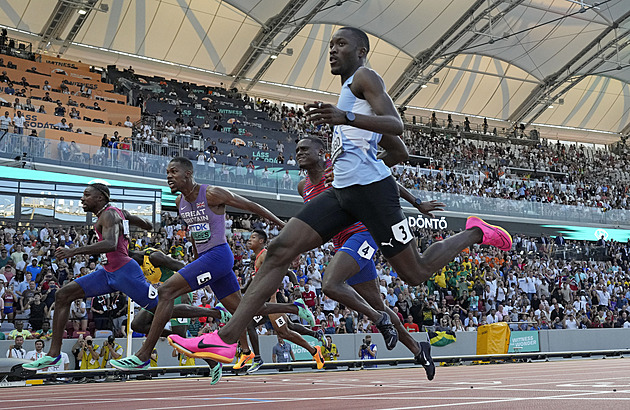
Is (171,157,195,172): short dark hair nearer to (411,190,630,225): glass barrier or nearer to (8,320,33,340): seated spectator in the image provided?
(8,320,33,340): seated spectator

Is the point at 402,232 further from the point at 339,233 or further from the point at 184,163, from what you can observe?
the point at 184,163

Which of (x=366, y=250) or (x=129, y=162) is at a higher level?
(x=129, y=162)

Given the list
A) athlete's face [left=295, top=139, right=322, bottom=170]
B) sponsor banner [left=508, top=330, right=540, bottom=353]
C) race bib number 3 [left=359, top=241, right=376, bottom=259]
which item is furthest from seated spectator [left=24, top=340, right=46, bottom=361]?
sponsor banner [left=508, top=330, right=540, bottom=353]

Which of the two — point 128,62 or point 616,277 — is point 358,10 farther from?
point 616,277

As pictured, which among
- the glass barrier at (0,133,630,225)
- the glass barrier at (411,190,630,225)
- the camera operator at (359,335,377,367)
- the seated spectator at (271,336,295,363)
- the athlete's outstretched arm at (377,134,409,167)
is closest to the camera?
the athlete's outstretched arm at (377,134,409,167)

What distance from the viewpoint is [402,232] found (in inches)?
189

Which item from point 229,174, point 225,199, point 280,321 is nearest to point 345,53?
point 225,199

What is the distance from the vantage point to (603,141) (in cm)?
5791

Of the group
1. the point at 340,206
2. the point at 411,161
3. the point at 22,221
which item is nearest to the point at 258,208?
the point at 340,206

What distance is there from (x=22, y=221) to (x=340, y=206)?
19.9m

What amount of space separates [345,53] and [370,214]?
117 cm

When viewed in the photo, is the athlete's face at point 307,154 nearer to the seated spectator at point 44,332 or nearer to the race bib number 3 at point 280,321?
the race bib number 3 at point 280,321

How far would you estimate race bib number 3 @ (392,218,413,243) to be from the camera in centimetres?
477

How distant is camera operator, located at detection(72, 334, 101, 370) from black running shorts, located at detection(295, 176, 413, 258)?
31.9ft
